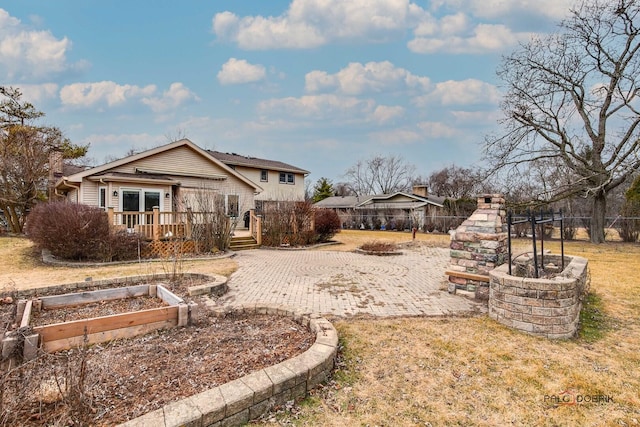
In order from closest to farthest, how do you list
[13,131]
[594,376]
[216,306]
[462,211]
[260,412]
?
[260,412] < [594,376] < [216,306] < [13,131] < [462,211]

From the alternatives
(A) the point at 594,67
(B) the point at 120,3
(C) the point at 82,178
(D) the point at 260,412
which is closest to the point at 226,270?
(D) the point at 260,412

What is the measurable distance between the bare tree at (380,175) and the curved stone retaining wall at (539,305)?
44.2 m

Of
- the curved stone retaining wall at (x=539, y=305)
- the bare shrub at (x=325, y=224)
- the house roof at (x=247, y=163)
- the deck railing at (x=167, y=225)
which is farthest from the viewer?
the house roof at (x=247, y=163)

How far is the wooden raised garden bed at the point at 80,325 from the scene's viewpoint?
3.20 meters

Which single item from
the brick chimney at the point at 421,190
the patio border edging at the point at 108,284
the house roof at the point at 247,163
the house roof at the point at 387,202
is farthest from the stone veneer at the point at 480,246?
the brick chimney at the point at 421,190

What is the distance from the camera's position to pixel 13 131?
17.4 metres

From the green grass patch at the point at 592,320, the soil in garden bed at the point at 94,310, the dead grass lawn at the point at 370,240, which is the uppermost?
the soil in garden bed at the point at 94,310

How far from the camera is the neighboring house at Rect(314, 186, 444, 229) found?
2600cm

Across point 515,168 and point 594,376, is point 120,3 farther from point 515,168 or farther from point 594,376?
point 515,168

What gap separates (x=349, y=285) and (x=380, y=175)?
44500 mm

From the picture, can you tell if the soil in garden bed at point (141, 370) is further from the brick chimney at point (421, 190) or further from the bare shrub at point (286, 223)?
the brick chimney at point (421, 190)

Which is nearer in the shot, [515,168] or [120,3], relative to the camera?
[120,3]

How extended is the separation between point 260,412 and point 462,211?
23575mm

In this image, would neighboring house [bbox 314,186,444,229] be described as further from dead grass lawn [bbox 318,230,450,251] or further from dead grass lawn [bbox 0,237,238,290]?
dead grass lawn [bbox 0,237,238,290]
